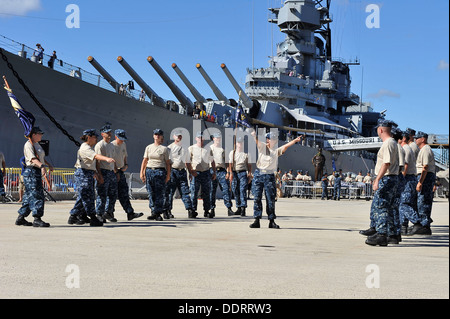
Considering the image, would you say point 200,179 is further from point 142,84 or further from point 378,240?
point 142,84

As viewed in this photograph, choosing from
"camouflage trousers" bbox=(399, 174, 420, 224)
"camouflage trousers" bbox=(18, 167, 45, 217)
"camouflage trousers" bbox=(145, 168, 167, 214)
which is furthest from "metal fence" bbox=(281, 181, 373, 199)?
"camouflage trousers" bbox=(18, 167, 45, 217)

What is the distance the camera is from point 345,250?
587 centimetres

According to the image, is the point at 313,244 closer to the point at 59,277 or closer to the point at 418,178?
the point at 418,178

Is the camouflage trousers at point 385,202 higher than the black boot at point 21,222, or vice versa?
the camouflage trousers at point 385,202

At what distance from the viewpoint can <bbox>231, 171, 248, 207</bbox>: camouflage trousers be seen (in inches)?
449

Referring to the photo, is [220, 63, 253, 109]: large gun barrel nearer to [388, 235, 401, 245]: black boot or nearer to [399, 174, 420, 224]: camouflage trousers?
[399, 174, 420, 224]: camouflage trousers

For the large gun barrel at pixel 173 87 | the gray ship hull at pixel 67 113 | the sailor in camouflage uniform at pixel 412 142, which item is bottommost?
the sailor in camouflage uniform at pixel 412 142

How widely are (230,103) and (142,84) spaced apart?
1170cm

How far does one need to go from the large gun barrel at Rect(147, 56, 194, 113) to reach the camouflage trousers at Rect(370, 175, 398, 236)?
2696 centimetres

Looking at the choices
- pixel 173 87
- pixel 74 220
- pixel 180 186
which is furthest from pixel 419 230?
pixel 173 87

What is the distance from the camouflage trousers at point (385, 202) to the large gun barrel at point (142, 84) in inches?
976

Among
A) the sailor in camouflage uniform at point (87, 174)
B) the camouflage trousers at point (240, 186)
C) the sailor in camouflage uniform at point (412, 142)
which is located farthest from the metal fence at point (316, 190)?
the sailor in camouflage uniform at point (87, 174)

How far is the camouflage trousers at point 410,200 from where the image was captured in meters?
7.52

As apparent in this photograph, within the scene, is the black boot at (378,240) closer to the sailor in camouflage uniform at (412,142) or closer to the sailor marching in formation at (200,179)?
the sailor marching in formation at (200,179)
